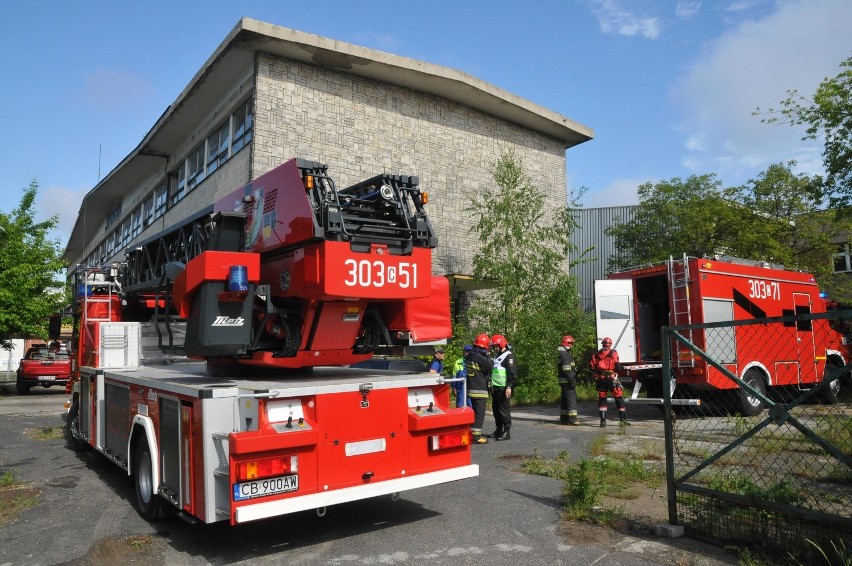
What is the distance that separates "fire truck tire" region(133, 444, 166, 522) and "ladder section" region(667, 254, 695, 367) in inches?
373

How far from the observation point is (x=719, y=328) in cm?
1162

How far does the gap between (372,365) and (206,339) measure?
258 cm

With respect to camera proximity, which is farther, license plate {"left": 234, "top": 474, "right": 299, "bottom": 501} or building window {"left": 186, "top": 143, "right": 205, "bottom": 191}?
building window {"left": 186, "top": 143, "right": 205, "bottom": 191}

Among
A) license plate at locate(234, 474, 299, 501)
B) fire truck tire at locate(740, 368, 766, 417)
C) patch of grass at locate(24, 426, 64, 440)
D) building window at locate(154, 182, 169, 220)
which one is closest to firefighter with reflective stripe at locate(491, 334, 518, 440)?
fire truck tire at locate(740, 368, 766, 417)

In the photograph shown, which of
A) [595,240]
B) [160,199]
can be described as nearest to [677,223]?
[595,240]

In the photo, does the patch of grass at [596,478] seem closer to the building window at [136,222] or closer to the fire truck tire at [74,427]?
the fire truck tire at [74,427]

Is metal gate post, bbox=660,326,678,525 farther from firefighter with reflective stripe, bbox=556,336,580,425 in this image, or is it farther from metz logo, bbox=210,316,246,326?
firefighter with reflective stripe, bbox=556,336,580,425

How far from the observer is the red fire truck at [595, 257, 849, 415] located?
12.5 metres

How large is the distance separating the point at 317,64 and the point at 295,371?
12.0 metres

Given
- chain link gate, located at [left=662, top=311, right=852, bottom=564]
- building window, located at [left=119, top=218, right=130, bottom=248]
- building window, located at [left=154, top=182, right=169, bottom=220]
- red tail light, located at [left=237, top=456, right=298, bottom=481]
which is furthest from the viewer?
building window, located at [left=119, top=218, right=130, bottom=248]

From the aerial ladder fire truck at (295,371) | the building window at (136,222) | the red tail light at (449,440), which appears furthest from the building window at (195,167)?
the red tail light at (449,440)

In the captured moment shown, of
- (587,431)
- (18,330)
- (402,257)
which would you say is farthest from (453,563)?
(18,330)

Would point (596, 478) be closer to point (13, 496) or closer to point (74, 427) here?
point (13, 496)

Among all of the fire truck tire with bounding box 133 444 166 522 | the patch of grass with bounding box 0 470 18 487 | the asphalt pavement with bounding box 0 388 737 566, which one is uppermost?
the fire truck tire with bounding box 133 444 166 522
